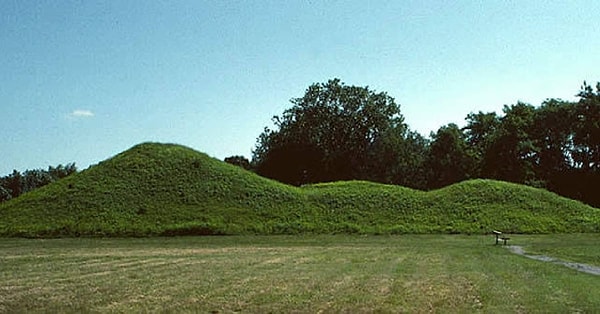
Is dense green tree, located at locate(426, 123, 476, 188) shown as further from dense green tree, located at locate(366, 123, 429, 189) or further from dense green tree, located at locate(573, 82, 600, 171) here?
dense green tree, located at locate(573, 82, 600, 171)

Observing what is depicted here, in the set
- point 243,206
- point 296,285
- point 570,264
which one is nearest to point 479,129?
point 243,206

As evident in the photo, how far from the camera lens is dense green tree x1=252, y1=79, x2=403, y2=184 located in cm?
9519

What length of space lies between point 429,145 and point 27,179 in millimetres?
96830

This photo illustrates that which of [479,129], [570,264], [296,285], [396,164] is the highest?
[479,129]

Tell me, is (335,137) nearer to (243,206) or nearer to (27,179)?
(243,206)

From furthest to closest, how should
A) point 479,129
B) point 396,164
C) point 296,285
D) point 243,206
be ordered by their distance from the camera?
point 479,129
point 396,164
point 243,206
point 296,285

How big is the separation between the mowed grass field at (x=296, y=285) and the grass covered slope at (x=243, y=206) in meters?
26.4

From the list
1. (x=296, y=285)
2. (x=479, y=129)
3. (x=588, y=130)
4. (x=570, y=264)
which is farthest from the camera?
(x=479, y=129)

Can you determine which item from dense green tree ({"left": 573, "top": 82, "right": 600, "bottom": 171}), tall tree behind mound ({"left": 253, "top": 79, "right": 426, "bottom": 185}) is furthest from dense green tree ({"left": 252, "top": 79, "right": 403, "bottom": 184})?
dense green tree ({"left": 573, "top": 82, "right": 600, "bottom": 171})

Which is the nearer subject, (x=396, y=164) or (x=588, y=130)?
(x=588, y=130)

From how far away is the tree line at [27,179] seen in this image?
14850 centimetres

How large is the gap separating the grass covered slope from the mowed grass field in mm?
26427

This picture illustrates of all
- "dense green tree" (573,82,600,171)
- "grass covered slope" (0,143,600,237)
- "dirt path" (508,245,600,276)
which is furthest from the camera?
"dense green tree" (573,82,600,171)

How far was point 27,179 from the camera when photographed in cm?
15362
